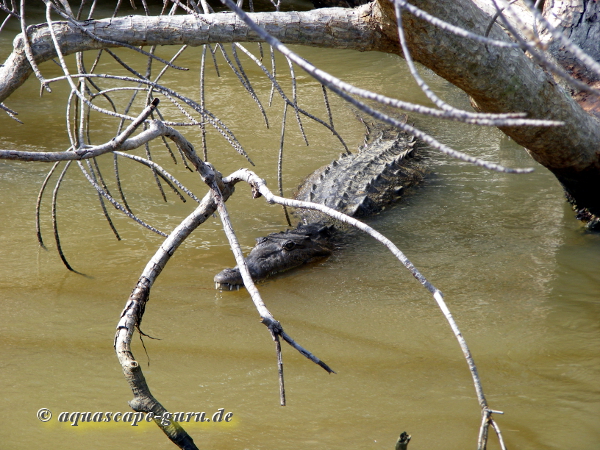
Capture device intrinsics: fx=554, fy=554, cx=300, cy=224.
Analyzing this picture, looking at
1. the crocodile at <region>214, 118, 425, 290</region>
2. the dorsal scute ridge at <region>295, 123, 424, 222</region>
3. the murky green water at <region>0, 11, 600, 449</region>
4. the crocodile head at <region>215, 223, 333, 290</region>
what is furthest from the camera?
the dorsal scute ridge at <region>295, 123, 424, 222</region>

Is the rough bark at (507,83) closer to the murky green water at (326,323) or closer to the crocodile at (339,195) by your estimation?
the murky green water at (326,323)

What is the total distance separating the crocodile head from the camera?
343 cm

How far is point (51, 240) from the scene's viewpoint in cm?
391

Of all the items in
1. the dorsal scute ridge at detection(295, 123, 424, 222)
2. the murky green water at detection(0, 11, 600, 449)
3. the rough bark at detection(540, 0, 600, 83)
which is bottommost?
the murky green water at detection(0, 11, 600, 449)

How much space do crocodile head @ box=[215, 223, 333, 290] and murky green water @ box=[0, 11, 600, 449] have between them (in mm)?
88

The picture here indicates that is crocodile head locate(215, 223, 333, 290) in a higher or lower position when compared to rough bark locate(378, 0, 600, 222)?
lower

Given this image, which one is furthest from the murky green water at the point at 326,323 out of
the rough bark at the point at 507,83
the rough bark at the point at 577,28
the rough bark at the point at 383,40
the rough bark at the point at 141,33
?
the rough bark at the point at 141,33

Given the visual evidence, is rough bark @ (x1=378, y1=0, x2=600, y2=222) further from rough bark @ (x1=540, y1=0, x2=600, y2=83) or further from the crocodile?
the crocodile

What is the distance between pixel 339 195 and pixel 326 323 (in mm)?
1806

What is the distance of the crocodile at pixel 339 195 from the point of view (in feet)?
12.3

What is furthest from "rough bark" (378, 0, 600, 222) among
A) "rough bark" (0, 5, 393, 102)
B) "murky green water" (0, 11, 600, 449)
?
"murky green water" (0, 11, 600, 449)

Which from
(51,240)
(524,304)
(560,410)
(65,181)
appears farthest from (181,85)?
(560,410)

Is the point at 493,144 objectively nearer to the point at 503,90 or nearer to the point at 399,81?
the point at 399,81

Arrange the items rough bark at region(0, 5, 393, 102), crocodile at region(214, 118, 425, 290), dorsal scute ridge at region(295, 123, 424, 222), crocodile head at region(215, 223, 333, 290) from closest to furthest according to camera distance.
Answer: rough bark at region(0, 5, 393, 102) < crocodile head at region(215, 223, 333, 290) < crocodile at region(214, 118, 425, 290) < dorsal scute ridge at region(295, 123, 424, 222)
